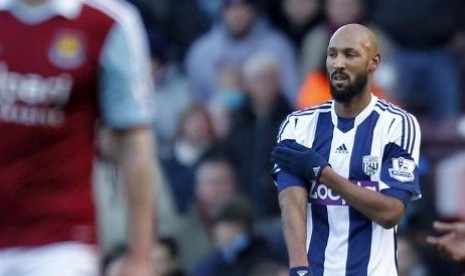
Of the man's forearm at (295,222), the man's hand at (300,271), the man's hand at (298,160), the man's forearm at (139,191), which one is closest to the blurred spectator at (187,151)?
the man's hand at (298,160)

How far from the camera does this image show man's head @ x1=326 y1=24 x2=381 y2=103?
7.75 metres

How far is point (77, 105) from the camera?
19.6 ft

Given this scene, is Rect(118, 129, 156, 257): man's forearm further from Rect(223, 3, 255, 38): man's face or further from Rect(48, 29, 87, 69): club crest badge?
Rect(223, 3, 255, 38): man's face

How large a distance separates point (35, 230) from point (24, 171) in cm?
21

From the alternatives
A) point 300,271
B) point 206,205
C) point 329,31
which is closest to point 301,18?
point 329,31

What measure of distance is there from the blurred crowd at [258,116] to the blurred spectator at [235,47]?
0.01 metres

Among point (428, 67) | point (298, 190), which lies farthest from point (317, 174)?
point (428, 67)

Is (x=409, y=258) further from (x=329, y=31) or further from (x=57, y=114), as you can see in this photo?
(x=57, y=114)

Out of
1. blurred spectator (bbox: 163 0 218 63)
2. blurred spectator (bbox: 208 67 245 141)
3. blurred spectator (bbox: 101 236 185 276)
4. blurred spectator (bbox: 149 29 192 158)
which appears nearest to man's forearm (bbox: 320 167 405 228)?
blurred spectator (bbox: 101 236 185 276)

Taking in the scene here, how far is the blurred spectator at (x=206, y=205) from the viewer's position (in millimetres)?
12492

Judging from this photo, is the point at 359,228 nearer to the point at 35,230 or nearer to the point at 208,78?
the point at 35,230

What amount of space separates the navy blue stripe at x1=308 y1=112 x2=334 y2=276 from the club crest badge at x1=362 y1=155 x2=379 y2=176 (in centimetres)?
17

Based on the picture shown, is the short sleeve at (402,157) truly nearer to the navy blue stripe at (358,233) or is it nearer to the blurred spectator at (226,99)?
the navy blue stripe at (358,233)

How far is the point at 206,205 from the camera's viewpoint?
41.2 feet
